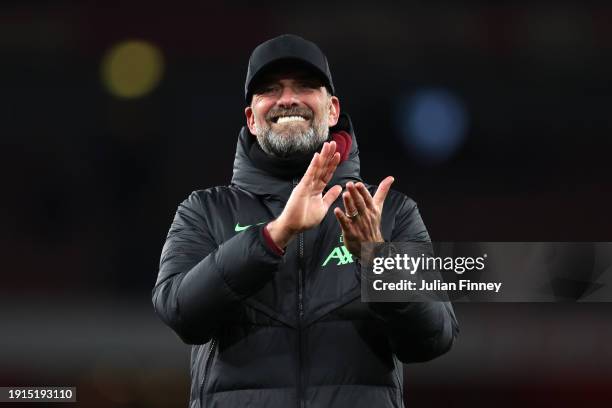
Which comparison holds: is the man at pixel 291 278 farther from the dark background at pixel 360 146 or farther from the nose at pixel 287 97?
the dark background at pixel 360 146

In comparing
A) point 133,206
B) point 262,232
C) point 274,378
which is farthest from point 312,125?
point 133,206

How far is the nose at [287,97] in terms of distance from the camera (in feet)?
6.26

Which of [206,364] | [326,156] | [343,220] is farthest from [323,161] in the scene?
[206,364]

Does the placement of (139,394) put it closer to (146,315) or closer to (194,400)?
(146,315)

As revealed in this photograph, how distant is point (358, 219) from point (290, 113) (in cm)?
35

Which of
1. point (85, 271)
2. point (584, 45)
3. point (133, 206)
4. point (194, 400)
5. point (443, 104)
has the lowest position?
point (194, 400)

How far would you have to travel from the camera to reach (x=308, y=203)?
1664mm

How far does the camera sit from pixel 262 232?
5.46 ft

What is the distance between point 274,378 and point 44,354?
383 centimetres

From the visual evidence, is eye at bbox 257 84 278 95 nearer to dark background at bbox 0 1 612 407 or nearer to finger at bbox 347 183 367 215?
finger at bbox 347 183 367 215

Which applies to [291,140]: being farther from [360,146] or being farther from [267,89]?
[360,146]

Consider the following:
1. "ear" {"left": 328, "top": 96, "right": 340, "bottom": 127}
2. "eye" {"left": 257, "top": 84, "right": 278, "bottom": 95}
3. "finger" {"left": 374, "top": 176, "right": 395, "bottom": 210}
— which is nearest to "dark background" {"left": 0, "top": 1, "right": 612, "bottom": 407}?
"ear" {"left": 328, "top": 96, "right": 340, "bottom": 127}

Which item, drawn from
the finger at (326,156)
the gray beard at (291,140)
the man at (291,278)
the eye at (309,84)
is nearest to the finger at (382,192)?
the man at (291,278)

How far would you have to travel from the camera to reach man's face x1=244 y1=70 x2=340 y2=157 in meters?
1.89
